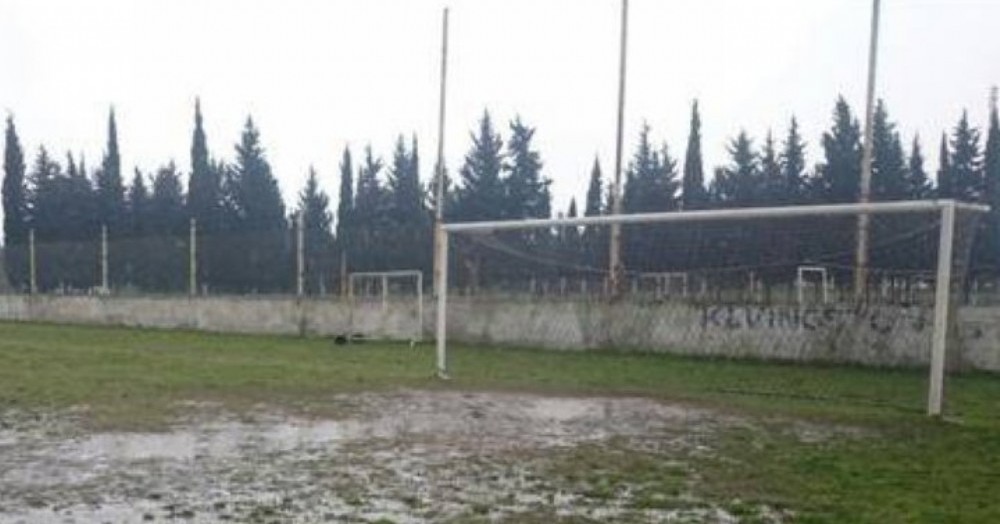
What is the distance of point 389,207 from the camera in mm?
51500

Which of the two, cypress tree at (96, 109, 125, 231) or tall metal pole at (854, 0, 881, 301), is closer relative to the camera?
tall metal pole at (854, 0, 881, 301)

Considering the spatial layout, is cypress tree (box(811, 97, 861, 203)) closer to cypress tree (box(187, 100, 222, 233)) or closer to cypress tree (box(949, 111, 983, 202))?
cypress tree (box(949, 111, 983, 202))

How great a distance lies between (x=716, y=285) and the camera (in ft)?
60.0

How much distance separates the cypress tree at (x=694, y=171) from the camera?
4622 centimetres

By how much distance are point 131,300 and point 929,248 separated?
837 inches

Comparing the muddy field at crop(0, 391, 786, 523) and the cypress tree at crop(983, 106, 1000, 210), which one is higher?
the cypress tree at crop(983, 106, 1000, 210)

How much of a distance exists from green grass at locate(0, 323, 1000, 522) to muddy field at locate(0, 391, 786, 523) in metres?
0.25

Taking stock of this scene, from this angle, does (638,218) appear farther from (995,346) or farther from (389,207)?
(389,207)

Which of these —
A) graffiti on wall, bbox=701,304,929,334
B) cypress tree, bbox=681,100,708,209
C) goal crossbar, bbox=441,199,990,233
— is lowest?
graffiti on wall, bbox=701,304,929,334

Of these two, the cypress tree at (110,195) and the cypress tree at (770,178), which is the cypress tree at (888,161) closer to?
the cypress tree at (770,178)

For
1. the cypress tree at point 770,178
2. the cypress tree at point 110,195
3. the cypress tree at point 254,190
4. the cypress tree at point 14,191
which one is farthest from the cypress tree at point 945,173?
the cypress tree at point 14,191

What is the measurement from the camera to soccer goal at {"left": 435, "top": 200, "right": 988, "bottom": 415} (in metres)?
15.9

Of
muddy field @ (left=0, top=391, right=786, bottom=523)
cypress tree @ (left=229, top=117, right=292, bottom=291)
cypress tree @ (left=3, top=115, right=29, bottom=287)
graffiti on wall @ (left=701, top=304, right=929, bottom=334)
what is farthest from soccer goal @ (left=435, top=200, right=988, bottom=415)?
cypress tree @ (left=3, top=115, right=29, bottom=287)

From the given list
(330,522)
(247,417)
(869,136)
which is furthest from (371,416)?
(869,136)
